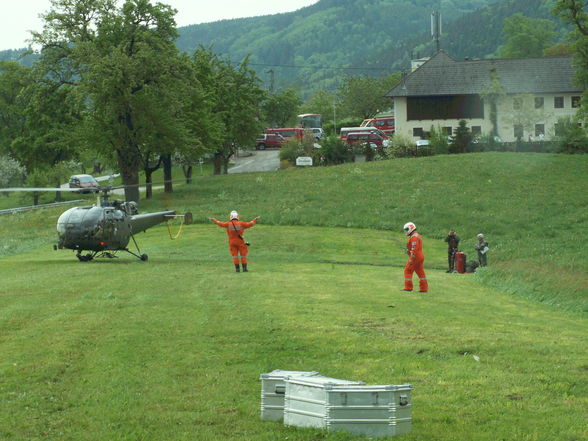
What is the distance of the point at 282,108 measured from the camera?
13325 cm

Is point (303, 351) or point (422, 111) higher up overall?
point (422, 111)

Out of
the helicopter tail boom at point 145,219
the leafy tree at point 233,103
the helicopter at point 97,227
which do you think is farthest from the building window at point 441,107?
the helicopter at point 97,227

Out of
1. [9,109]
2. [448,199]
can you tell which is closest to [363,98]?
[9,109]

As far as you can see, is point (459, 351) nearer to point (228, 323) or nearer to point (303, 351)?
point (303, 351)

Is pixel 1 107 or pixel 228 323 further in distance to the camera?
pixel 1 107

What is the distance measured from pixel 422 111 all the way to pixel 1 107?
161ft

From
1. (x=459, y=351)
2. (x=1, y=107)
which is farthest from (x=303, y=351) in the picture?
(x=1, y=107)

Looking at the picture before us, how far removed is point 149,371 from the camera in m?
12.9

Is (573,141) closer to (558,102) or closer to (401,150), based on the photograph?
(401,150)

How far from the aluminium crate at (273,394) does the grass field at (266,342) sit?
0.63ft

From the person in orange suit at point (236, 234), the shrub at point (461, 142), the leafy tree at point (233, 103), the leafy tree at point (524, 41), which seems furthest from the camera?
the leafy tree at point (524, 41)

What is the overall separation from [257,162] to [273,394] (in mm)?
93242

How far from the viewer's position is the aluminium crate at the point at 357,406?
9008 millimetres

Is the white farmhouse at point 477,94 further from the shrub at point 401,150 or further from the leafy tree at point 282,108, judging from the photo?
the leafy tree at point 282,108
